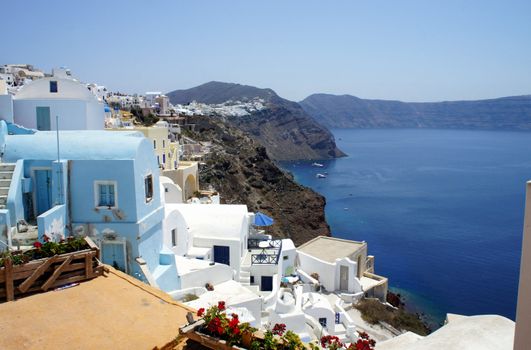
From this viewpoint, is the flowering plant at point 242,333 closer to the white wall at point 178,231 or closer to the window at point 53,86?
the white wall at point 178,231

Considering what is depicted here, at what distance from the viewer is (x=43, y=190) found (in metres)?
13.1

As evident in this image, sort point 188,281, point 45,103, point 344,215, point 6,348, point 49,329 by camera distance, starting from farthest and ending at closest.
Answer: point 344,215, point 45,103, point 188,281, point 49,329, point 6,348

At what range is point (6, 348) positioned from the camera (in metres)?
6.45

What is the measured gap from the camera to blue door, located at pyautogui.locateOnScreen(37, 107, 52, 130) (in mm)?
17953

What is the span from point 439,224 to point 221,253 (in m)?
52.3

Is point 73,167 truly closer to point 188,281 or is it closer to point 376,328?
point 188,281

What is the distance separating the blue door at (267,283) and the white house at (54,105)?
31.9 ft

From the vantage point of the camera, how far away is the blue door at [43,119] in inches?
707

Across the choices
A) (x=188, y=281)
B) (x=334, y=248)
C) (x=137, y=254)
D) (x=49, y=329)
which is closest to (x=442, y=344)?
(x=49, y=329)

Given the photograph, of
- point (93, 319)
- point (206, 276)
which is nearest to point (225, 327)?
point (93, 319)

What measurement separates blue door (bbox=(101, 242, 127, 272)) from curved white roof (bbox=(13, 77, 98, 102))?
8.30 meters

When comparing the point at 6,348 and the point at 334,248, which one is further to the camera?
the point at 334,248

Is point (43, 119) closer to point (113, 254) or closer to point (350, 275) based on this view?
point (113, 254)

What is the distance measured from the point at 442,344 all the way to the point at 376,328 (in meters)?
15.5
